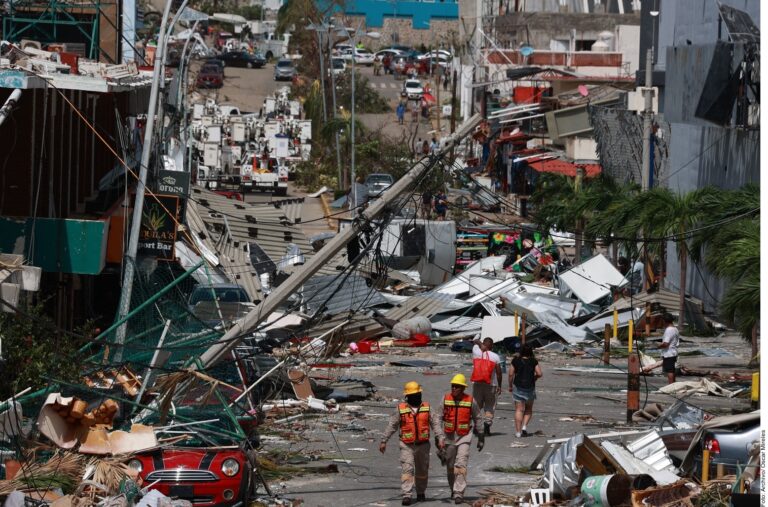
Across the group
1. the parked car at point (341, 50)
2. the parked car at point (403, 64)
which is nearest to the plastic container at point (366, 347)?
the parked car at point (341, 50)

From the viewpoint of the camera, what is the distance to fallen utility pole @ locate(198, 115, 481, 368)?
1708 centimetres

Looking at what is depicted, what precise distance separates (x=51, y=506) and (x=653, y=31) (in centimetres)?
3666

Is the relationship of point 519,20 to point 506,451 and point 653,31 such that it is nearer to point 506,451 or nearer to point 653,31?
point 653,31

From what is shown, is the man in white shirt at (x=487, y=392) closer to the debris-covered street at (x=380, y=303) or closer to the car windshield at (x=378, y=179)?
the debris-covered street at (x=380, y=303)

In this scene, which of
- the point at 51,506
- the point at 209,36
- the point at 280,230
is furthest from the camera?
the point at 209,36

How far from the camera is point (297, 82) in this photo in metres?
85.6

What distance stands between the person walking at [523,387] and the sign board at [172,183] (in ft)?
31.7

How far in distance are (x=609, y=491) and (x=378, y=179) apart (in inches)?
1638

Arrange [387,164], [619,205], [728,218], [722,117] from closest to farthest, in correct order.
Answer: [728,218], [722,117], [619,205], [387,164]

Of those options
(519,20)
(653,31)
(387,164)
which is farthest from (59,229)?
(519,20)

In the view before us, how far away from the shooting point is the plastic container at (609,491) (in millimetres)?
12742

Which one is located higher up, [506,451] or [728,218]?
[728,218]

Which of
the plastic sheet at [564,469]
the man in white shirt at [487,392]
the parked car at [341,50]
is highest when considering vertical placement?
the parked car at [341,50]

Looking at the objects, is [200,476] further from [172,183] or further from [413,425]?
[172,183]
